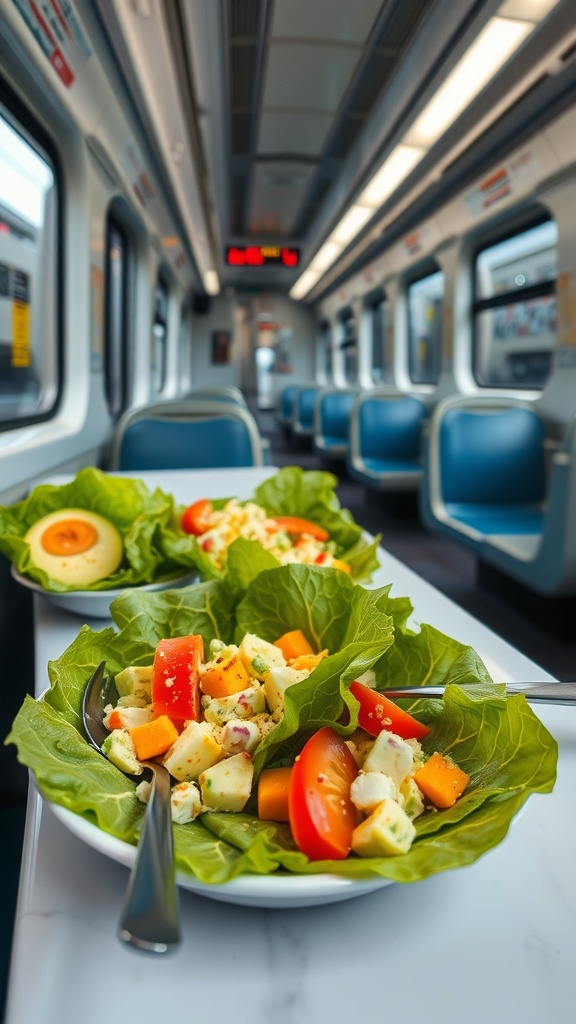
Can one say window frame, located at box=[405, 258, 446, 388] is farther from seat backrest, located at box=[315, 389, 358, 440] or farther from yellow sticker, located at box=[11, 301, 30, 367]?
yellow sticker, located at box=[11, 301, 30, 367]

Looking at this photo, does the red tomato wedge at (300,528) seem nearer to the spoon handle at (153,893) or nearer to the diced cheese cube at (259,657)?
the diced cheese cube at (259,657)

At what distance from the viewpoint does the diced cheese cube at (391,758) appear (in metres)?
0.61

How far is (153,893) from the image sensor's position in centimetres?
44

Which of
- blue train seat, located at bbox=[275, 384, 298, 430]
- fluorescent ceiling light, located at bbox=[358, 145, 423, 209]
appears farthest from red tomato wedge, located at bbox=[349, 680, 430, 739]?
blue train seat, located at bbox=[275, 384, 298, 430]

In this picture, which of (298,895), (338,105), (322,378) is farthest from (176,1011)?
(322,378)

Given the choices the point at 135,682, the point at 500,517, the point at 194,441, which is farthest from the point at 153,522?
the point at 500,517

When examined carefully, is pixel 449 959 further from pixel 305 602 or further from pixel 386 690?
pixel 305 602

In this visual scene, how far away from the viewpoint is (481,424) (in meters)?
4.39

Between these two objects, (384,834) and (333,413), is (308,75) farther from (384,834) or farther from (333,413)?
(333,413)

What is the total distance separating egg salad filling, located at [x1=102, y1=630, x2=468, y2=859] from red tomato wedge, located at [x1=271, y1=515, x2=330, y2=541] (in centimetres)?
76

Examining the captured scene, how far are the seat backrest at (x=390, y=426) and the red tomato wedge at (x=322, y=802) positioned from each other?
6352mm

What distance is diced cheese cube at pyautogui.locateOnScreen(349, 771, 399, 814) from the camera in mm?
571

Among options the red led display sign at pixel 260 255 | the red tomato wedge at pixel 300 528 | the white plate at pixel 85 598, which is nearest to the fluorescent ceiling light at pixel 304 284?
the red led display sign at pixel 260 255

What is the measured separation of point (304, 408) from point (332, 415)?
2397mm
